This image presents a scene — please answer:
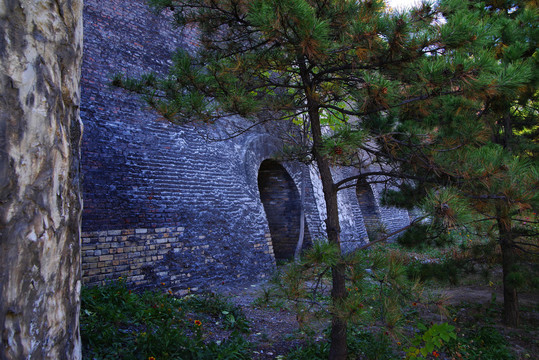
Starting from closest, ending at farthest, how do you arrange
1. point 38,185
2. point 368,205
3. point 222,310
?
1. point 38,185
2. point 222,310
3. point 368,205

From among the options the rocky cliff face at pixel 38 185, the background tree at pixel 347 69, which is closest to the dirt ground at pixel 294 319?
the background tree at pixel 347 69

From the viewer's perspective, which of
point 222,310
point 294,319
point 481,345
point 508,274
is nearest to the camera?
point 481,345

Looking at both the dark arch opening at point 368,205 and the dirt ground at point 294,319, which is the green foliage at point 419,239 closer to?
the dirt ground at point 294,319

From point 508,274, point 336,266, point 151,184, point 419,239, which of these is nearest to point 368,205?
point 419,239

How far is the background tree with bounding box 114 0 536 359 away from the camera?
2.41 m

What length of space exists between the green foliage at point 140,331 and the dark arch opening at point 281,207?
13.3ft

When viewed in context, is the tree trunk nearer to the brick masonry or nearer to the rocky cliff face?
the brick masonry

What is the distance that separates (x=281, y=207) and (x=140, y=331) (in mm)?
5199

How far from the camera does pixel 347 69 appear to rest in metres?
3.06

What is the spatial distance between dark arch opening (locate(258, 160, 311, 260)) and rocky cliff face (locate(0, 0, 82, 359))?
6795mm

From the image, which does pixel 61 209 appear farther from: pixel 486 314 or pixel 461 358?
pixel 486 314

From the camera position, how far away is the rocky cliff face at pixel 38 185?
3.10ft

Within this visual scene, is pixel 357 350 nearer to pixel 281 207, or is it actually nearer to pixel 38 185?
pixel 38 185

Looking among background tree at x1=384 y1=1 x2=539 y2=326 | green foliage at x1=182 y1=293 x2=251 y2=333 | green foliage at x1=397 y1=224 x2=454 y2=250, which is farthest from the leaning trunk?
green foliage at x1=397 y1=224 x2=454 y2=250
